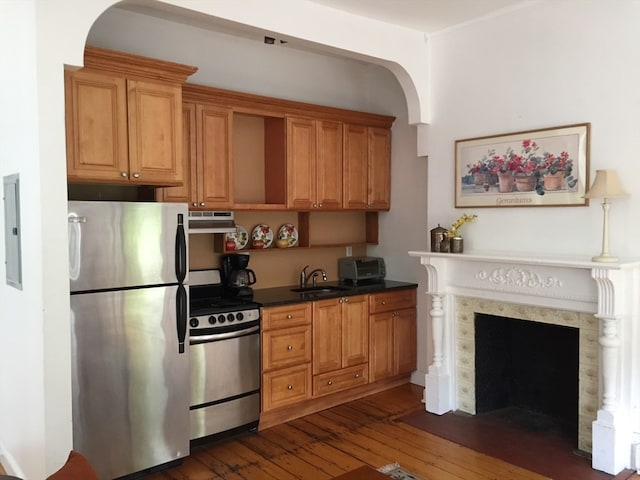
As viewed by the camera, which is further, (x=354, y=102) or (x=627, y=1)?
(x=354, y=102)

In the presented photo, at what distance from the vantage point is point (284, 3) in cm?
355

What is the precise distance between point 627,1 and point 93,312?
11.9 feet

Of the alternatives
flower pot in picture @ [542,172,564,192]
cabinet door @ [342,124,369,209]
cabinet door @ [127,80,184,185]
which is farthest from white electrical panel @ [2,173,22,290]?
flower pot in picture @ [542,172,564,192]

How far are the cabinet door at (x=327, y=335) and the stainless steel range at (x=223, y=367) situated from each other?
1.83ft

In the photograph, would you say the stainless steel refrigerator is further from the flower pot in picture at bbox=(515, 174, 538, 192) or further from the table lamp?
the table lamp

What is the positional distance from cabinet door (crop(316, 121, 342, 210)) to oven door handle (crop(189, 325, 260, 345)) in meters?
1.31

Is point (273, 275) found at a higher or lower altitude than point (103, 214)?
lower

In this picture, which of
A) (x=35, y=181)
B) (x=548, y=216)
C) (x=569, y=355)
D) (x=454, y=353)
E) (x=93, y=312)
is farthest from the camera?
(x=454, y=353)

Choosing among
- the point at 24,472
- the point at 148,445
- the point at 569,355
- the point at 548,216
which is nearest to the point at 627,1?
the point at 548,216

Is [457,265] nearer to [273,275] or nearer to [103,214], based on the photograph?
[273,275]

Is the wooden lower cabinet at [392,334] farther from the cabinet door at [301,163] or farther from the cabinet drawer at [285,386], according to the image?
the cabinet door at [301,163]

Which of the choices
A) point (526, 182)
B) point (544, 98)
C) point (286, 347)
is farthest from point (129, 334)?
point (544, 98)

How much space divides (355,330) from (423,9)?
252 centimetres

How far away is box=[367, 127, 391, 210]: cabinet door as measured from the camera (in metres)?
5.11
